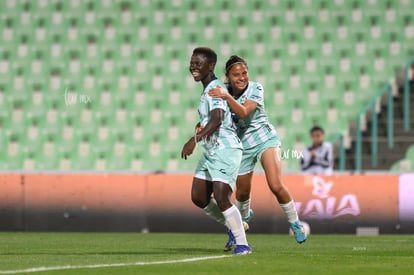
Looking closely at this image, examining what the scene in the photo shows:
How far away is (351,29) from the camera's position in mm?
18672

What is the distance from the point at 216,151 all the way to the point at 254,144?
4.11ft

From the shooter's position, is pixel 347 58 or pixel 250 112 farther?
pixel 347 58

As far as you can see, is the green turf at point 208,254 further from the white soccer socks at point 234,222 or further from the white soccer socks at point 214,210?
the white soccer socks at point 214,210

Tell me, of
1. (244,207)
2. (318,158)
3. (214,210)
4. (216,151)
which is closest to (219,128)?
(216,151)

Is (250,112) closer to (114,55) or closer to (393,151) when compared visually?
(393,151)

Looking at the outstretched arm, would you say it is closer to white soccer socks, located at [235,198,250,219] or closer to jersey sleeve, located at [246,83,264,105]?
jersey sleeve, located at [246,83,264,105]

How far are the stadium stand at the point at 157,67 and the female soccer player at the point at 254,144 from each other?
23.8ft

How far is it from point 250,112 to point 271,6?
33.7 feet

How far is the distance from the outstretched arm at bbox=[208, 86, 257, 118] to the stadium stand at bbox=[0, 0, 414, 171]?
798 centimetres

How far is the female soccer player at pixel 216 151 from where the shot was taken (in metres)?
8.38

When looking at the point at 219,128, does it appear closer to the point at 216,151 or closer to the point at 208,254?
the point at 216,151

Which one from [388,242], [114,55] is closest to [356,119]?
[114,55]

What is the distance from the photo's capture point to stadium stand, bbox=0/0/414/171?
58.1 feet

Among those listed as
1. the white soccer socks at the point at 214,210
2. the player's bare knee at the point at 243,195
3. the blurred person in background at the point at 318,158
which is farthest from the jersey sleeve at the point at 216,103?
the blurred person in background at the point at 318,158
